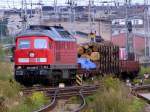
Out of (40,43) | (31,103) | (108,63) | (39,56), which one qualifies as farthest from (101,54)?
(31,103)

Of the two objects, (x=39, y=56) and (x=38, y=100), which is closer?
(x=38, y=100)

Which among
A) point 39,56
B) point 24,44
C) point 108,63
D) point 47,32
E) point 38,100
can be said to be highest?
point 47,32

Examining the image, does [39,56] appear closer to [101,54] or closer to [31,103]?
[31,103]

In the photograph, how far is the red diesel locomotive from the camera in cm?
2938

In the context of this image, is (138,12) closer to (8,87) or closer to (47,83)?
(47,83)

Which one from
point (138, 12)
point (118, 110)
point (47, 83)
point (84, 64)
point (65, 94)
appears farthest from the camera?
point (138, 12)

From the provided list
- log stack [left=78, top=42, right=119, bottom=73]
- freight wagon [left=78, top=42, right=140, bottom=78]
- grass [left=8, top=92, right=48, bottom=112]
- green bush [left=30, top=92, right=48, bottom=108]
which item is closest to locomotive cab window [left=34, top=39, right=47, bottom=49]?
freight wagon [left=78, top=42, right=140, bottom=78]

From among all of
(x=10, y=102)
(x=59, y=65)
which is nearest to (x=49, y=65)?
(x=59, y=65)

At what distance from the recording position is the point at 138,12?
100 meters

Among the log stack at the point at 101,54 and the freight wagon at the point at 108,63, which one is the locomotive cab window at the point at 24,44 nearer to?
the freight wagon at the point at 108,63

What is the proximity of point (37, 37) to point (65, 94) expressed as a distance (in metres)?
5.96

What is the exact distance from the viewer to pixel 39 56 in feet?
97.1

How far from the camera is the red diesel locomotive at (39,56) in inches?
1156

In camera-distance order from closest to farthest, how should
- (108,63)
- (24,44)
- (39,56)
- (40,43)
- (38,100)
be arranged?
(38,100)
(39,56)
(40,43)
(24,44)
(108,63)
